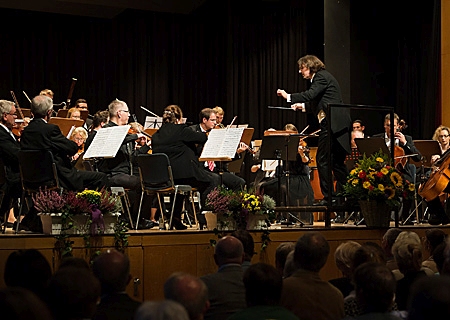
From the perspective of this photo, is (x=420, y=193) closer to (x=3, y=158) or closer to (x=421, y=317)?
(x=3, y=158)

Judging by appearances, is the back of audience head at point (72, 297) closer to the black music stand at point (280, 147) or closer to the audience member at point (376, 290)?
the audience member at point (376, 290)

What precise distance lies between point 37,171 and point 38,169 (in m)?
0.02

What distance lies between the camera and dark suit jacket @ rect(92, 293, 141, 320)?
10.1 ft

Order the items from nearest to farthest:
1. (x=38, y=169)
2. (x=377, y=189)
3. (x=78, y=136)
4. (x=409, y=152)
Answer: (x=38, y=169)
(x=377, y=189)
(x=78, y=136)
(x=409, y=152)

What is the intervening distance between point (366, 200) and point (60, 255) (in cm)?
277

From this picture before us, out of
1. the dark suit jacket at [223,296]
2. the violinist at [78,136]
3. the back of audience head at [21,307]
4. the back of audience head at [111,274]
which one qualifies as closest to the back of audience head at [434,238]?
the dark suit jacket at [223,296]

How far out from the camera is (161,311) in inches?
81.5

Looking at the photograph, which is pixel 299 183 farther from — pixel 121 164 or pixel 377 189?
pixel 121 164

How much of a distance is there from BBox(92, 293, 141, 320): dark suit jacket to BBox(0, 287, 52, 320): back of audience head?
1.04m

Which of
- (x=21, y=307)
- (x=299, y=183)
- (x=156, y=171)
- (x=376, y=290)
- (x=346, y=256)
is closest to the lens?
(x=21, y=307)

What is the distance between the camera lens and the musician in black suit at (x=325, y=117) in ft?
24.3

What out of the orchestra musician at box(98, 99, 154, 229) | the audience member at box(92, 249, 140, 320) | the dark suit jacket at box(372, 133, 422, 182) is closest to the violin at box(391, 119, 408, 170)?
the dark suit jacket at box(372, 133, 422, 182)

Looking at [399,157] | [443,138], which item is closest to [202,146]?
[399,157]

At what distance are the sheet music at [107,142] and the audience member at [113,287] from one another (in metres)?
3.58
